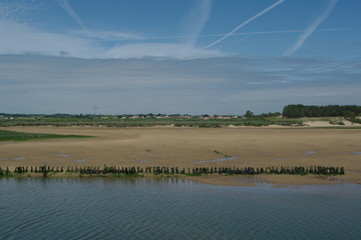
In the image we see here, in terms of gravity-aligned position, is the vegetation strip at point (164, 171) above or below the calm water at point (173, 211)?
above

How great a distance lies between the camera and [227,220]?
51.3 feet

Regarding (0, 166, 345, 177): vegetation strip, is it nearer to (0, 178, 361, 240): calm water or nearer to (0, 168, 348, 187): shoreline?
(0, 168, 348, 187): shoreline

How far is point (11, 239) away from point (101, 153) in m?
24.0

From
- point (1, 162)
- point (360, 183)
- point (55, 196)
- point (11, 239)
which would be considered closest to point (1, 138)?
point (1, 162)

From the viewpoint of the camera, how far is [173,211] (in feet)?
56.0

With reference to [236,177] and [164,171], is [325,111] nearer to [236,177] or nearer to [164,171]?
[236,177]

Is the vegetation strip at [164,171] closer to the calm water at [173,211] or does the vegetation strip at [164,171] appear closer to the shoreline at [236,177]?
the shoreline at [236,177]

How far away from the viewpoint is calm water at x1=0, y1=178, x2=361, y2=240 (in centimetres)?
1416

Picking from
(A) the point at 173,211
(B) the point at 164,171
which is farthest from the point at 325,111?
(A) the point at 173,211

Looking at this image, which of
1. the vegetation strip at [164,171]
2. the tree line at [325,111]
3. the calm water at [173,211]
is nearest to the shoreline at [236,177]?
the vegetation strip at [164,171]

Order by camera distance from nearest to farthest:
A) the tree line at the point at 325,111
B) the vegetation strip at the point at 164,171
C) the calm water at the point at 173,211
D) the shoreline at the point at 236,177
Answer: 1. the calm water at the point at 173,211
2. the shoreline at the point at 236,177
3. the vegetation strip at the point at 164,171
4. the tree line at the point at 325,111

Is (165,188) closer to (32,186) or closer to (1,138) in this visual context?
(32,186)

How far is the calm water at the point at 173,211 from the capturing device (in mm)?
14156

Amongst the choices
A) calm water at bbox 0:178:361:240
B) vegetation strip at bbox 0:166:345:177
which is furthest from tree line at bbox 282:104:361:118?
calm water at bbox 0:178:361:240
